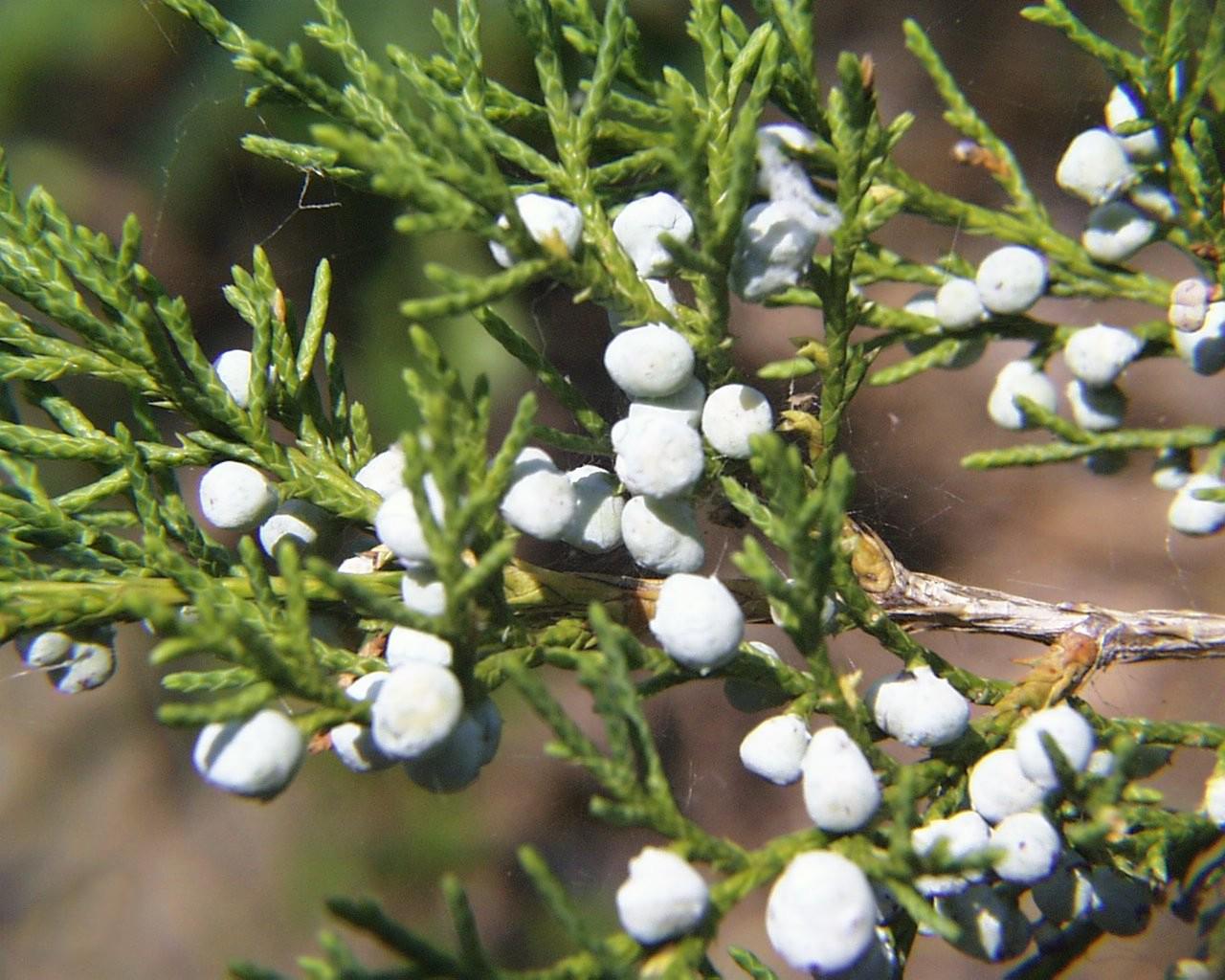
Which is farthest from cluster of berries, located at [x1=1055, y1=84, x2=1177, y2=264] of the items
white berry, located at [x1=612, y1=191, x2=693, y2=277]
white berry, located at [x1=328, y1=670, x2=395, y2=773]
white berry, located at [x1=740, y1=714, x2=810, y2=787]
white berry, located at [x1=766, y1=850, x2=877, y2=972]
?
white berry, located at [x1=328, y1=670, x2=395, y2=773]

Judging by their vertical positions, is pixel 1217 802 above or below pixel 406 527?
below

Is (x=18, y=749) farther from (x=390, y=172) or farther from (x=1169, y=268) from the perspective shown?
(x=1169, y=268)

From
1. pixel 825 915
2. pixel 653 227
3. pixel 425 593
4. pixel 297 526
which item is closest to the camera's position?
pixel 825 915

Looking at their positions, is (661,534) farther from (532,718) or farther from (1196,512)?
(532,718)

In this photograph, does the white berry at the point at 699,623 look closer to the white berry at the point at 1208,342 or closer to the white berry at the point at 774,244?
the white berry at the point at 774,244

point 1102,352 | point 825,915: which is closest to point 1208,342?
point 1102,352

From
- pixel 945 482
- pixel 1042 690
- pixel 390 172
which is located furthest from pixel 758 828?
pixel 390 172
